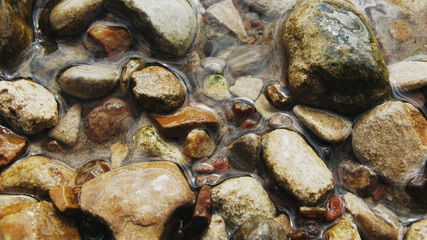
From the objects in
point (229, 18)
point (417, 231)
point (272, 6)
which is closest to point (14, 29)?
point (229, 18)

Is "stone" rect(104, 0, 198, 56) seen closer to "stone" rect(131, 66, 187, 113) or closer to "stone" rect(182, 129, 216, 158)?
"stone" rect(131, 66, 187, 113)

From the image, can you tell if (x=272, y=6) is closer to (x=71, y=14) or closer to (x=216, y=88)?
(x=216, y=88)

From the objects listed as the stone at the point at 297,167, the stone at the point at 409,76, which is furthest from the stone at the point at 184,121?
the stone at the point at 409,76

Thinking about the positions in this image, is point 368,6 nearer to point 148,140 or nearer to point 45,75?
point 148,140

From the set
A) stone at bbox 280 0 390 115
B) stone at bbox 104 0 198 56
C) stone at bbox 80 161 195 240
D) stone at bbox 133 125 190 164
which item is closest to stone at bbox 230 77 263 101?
stone at bbox 280 0 390 115

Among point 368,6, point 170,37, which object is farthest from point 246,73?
point 368,6
